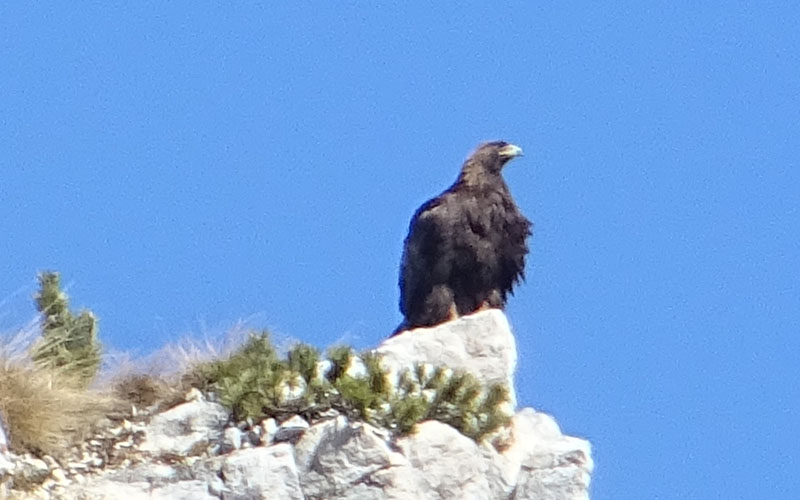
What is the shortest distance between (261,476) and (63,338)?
7.42 feet

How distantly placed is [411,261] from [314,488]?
589 cm

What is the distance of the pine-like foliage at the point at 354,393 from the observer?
14.2 m

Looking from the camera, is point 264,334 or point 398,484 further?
point 264,334

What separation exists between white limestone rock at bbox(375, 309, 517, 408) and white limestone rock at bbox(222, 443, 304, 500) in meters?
1.76

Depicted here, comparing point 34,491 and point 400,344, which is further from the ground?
point 400,344

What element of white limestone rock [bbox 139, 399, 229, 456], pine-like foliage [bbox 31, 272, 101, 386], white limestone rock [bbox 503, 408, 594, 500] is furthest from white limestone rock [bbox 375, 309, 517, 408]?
pine-like foliage [bbox 31, 272, 101, 386]

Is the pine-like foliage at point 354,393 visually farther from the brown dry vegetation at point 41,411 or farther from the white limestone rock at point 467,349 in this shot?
the brown dry vegetation at point 41,411

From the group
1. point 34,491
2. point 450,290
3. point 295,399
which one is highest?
point 450,290

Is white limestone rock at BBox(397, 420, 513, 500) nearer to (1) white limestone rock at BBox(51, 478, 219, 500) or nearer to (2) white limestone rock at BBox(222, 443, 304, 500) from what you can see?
(2) white limestone rock at BBox(222, 443, 304, 500)

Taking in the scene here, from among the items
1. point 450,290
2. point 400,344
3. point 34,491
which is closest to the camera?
point 34,491

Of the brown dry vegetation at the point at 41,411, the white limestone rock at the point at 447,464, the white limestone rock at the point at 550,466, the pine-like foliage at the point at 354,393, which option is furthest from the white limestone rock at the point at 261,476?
the white limestone rock at the point at 550,466

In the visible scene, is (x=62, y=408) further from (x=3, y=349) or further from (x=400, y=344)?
(x=400, y=344)

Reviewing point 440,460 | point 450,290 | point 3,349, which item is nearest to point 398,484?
point 440,460

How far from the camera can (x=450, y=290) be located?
62.6ft
